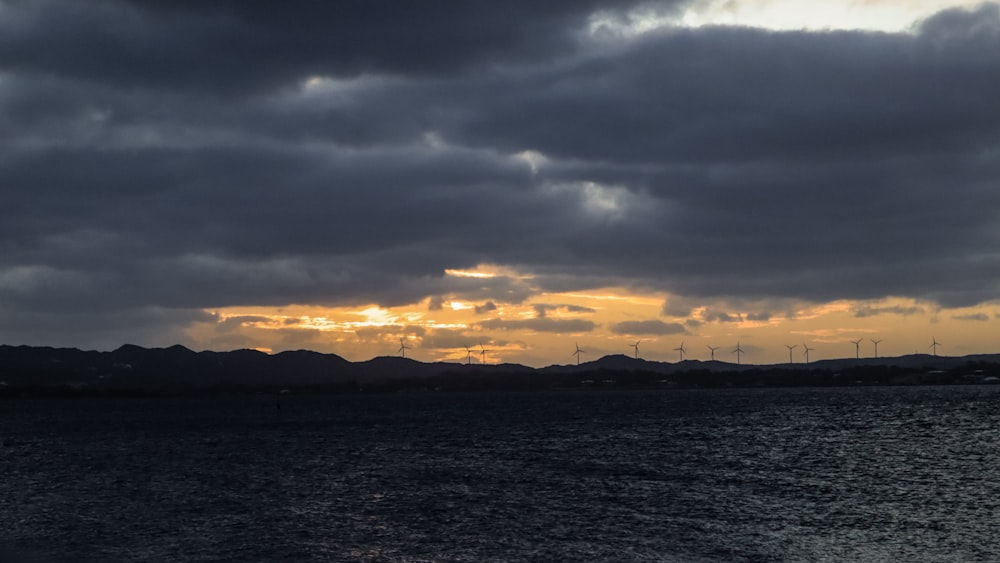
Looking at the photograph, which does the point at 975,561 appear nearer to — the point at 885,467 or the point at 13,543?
the point at 885,467

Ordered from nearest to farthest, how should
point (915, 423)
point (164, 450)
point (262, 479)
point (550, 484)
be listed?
point (550, 484), point (262, 479), point (164, 450), point (915, 423)

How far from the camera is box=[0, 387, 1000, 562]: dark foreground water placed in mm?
49000

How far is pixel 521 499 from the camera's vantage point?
67.6m

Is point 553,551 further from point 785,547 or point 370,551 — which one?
point 785,547

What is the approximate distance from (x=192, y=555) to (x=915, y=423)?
13809 cm

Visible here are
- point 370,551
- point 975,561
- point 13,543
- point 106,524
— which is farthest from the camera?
point 106,524

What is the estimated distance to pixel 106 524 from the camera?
58.8 m

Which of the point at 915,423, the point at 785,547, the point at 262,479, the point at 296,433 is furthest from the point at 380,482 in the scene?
the point at 915,423

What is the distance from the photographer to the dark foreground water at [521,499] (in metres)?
49.0

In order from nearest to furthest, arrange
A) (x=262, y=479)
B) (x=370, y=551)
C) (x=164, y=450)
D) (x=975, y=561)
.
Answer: (x=975, y=561)
(x=370, y=551)
(x=262, y=479)
(x=164, y=450)

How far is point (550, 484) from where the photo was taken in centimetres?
7669

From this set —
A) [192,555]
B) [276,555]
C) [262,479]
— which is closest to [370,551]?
[276,555]

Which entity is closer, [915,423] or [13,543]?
[13,543]

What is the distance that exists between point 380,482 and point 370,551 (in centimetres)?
3335
